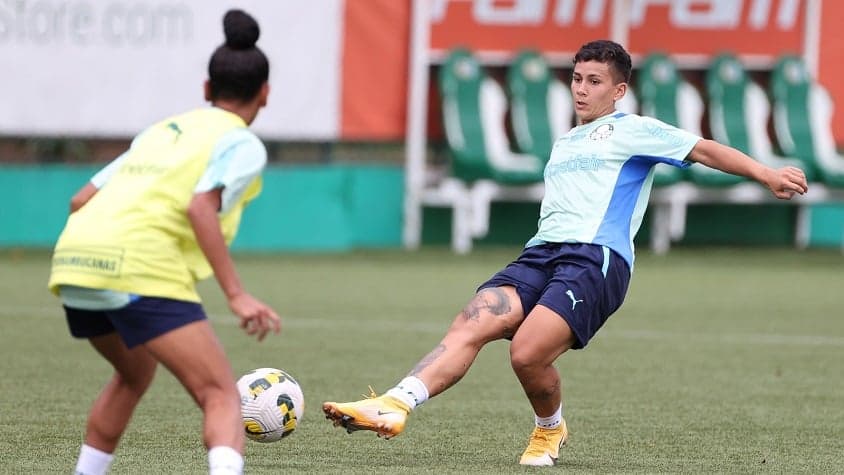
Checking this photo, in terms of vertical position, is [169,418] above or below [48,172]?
above

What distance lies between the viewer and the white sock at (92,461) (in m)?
5.70

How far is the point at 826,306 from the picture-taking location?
13914 mm

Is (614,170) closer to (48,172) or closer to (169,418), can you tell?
(169,418)

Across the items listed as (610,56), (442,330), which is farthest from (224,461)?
(442,330)

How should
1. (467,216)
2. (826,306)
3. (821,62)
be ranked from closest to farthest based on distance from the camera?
(826,306) < (467,216) < (821,62)

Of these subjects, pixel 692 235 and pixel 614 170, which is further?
pixel 692 235

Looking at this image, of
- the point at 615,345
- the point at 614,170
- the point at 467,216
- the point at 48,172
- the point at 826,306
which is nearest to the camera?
the point at 614,170

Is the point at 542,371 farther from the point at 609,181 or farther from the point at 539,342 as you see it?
the point at 609,181

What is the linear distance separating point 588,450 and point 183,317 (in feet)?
8.62

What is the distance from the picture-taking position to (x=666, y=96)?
19.2 m

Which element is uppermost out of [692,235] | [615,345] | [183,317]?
[183,317]

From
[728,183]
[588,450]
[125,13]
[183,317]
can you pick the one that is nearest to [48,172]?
[125,13]

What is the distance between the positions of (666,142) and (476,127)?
12040 millimetres

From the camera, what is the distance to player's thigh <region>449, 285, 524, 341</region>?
677cm
